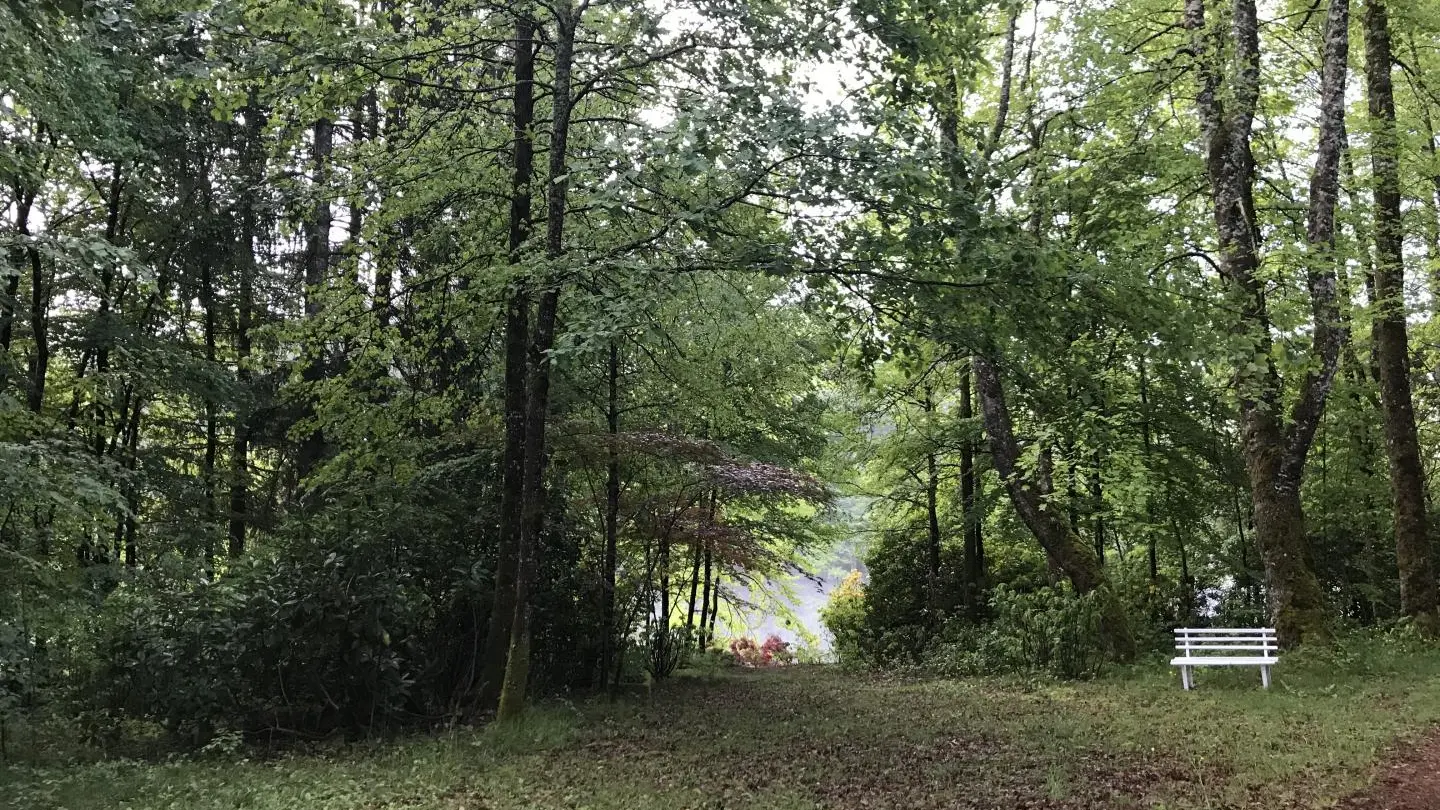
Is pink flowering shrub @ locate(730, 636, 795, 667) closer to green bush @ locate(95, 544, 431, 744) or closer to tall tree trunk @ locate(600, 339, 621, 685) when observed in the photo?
tall tree trunk @ locate(600, 339, 621, 685)

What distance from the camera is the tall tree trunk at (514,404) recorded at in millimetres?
8633

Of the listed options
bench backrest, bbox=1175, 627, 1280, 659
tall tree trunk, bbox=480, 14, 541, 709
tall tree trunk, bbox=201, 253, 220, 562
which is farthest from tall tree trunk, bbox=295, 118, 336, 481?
bench backrest, bbox=1175, 627, 1280, 659

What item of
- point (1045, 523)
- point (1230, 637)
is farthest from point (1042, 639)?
point (1230, 637)

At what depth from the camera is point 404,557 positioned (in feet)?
28.7

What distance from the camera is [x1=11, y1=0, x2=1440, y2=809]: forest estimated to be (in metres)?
6.32

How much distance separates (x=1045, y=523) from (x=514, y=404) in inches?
303

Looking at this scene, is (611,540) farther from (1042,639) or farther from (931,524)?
(931,524)

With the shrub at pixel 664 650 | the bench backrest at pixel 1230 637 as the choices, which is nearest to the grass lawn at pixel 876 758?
the bench backrest at pixel 1230 637

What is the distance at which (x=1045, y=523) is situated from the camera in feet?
41.1

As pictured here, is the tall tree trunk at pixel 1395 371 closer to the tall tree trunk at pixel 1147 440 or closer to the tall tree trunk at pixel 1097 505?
the tall tree trunk at pixel 1147 440

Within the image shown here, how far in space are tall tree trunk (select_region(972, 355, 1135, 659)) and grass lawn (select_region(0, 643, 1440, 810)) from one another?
2.06 m

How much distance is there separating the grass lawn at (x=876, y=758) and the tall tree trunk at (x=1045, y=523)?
2.06 metres

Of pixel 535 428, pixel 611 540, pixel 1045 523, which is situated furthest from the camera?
pixel 1045 523

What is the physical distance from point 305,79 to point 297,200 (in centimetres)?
194
